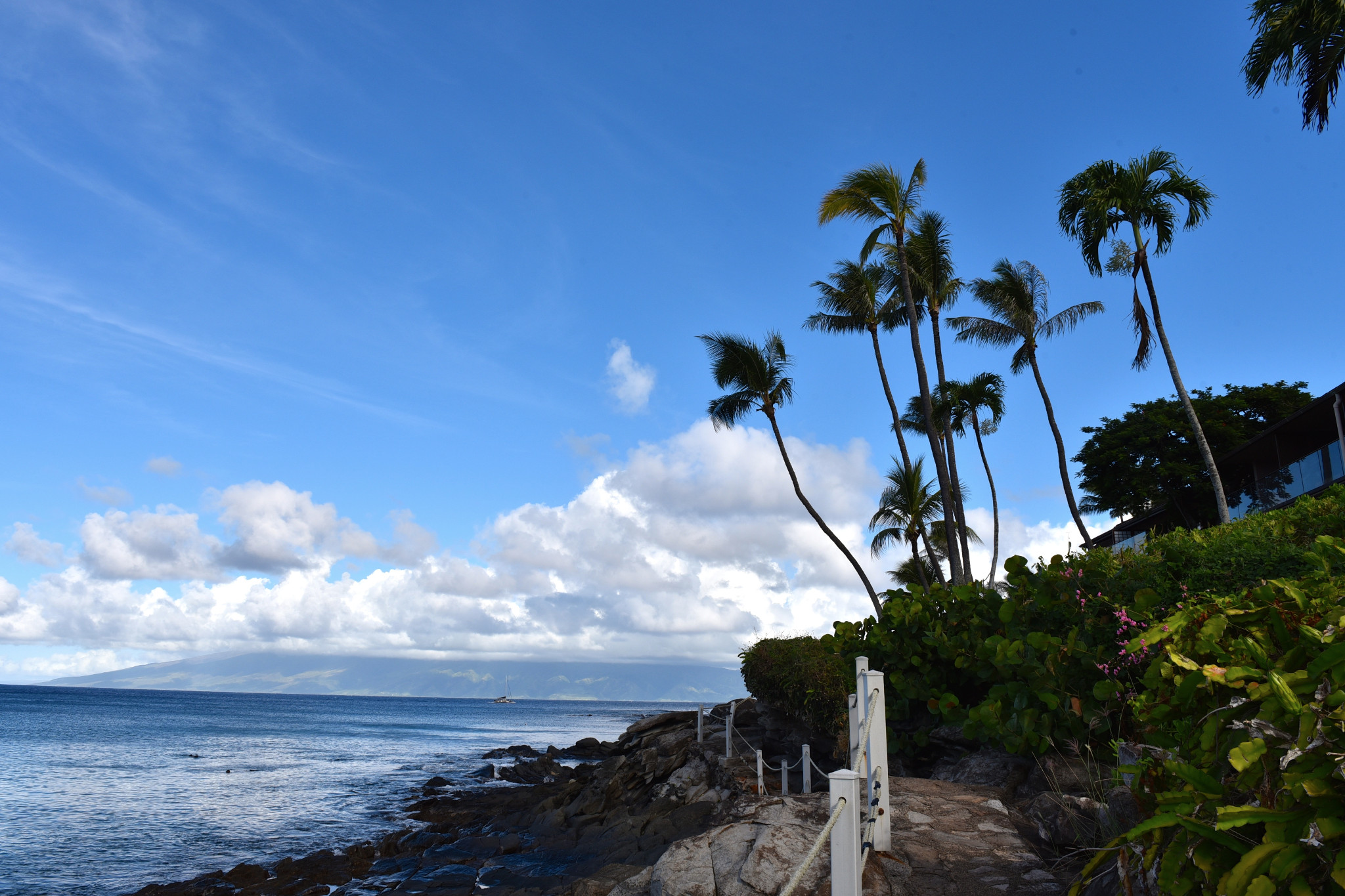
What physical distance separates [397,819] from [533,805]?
373cm

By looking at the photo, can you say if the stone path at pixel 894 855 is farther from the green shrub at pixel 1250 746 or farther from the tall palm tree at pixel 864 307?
the tall palm tree at pixel 864 307

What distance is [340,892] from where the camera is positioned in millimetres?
12492

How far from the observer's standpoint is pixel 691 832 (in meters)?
11.2

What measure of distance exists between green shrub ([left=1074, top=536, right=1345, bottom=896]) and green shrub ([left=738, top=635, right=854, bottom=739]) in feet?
22.2

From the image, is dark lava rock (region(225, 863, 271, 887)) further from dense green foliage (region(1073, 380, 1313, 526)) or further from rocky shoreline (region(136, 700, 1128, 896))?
dense green foliage (region(1073, 380, 1313, 526))

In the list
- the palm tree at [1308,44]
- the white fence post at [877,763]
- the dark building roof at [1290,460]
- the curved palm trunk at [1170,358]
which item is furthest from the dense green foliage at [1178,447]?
the white fence post at [877,763]

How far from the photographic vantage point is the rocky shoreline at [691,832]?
5.34m

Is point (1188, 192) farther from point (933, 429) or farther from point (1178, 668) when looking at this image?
point (1178, 668)

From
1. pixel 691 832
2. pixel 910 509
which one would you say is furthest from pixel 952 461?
pixel 691 832

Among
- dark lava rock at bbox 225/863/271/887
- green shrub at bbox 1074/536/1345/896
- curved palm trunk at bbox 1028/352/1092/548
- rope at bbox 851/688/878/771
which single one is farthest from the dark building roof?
dark lava rock at bbox 225/863/271/887

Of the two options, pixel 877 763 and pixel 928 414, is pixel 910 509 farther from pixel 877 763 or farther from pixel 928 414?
pixel 877 763

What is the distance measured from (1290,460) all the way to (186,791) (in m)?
36.6

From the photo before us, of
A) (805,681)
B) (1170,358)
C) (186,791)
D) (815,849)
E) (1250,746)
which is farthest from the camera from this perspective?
(186,791)

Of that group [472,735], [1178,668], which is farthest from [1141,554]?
[472,735]
